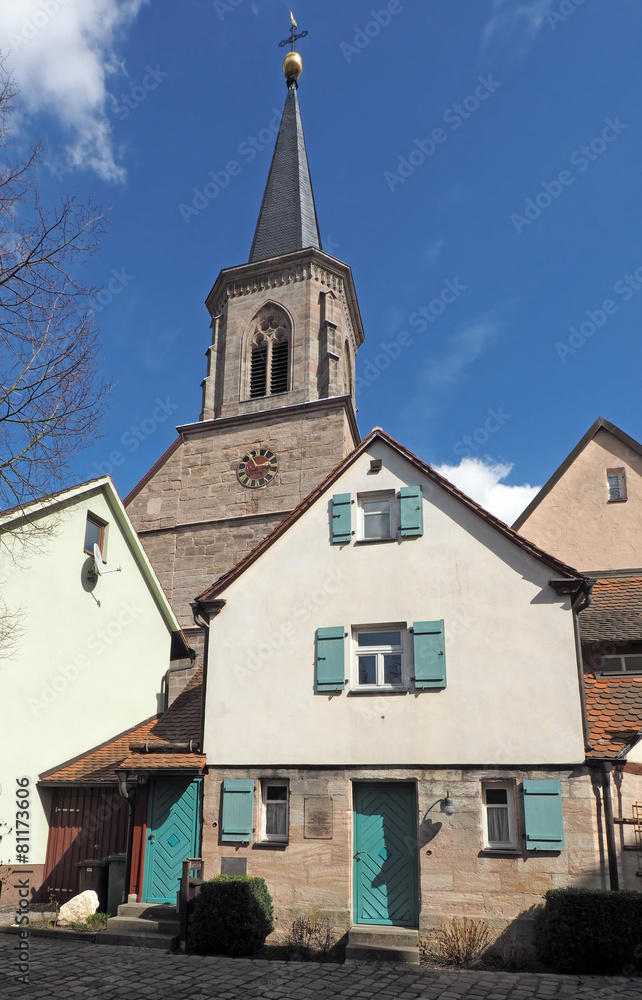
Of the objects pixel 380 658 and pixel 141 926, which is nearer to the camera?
pixel 141 926

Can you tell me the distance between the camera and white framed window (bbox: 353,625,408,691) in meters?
12.5

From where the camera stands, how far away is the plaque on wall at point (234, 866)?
12.0 metres

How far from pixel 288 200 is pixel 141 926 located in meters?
33.7

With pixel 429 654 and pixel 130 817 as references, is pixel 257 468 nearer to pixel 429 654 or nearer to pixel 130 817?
pixel 130 817

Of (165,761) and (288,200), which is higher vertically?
(288,200)

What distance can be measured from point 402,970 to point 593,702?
486 cm

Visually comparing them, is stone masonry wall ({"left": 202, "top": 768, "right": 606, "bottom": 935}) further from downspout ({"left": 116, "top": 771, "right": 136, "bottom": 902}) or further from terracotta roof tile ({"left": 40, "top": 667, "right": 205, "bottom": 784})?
downspout ({"left": 116, "top": 771, "right": 136, "bottom": 902})

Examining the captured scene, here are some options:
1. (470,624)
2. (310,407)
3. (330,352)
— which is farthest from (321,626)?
(330,352)

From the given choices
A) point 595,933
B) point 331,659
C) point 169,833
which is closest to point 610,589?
point 331,659

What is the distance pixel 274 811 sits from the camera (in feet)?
40.5

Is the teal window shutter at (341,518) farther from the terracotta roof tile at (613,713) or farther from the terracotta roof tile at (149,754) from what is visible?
the terracotta roof tile at (613,713)

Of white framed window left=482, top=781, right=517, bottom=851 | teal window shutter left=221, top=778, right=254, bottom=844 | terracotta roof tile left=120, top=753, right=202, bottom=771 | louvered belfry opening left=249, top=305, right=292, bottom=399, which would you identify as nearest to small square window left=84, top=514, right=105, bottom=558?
terracotta roof tile left=120, top=753, right=202, bottom=771

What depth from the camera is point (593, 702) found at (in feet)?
40.2

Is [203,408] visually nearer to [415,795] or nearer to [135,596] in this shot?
[135,596]
